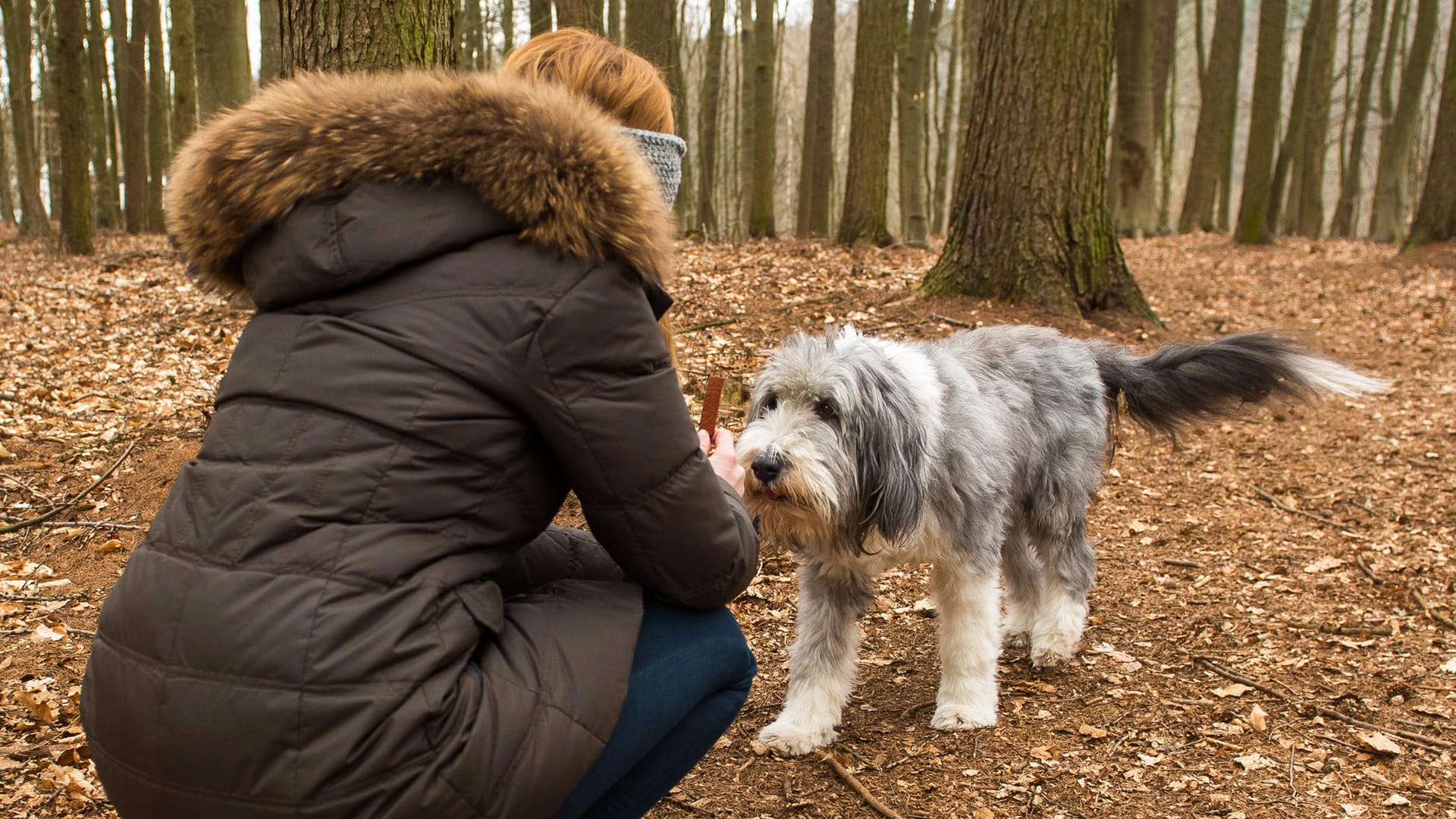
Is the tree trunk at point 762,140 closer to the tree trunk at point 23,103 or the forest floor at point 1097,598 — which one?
the forest floor at point 1097,598

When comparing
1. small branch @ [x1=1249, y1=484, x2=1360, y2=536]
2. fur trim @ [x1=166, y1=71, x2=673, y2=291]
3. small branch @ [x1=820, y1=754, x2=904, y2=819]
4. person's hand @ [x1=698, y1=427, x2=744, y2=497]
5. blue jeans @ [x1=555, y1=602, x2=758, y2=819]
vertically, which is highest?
fur trim @ [x1=166, y1=71, x2=673, y2=291]

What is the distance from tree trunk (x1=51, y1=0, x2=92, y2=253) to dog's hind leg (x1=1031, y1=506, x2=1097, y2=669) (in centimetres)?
1370

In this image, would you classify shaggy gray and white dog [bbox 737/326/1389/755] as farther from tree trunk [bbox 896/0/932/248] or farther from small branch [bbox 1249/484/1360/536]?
tree trunk [bbox 896/0/932/248]

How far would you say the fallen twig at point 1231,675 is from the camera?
4.19 metres

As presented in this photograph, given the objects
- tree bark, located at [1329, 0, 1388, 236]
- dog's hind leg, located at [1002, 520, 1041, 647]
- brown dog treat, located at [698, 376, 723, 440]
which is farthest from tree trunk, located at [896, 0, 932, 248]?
brown dog treat, located at [698, 376, 723, 440]

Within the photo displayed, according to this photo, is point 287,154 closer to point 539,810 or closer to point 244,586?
point 244,586

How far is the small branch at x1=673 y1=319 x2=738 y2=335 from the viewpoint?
7.73m

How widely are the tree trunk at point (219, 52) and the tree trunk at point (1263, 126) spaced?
46.1ft

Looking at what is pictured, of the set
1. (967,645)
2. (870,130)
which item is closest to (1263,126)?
(870,130)

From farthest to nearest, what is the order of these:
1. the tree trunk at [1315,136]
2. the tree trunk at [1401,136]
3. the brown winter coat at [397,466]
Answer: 1. the tree trunk at [1315,136]
2. the tree trunk at [1401,136]
3. the brown winter coat at [397,466]

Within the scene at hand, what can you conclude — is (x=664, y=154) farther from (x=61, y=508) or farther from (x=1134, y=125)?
(x=1134, y=125)

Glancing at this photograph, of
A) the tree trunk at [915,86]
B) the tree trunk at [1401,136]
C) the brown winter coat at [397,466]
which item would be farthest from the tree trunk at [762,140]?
the brown winter coat at [397,466]

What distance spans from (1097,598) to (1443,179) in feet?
38.3

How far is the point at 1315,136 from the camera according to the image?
2184cm
